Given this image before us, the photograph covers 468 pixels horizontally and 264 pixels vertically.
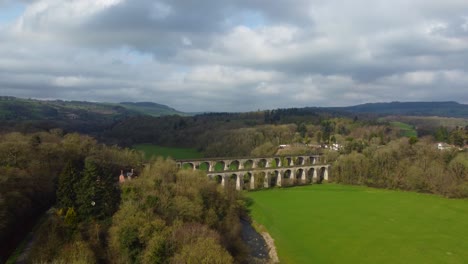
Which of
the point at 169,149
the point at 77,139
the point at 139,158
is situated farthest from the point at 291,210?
the point at 169,149

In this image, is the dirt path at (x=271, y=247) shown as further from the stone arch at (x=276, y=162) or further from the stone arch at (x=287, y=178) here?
the stone arch at (x=276, y=162)

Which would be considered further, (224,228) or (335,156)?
(335,156)

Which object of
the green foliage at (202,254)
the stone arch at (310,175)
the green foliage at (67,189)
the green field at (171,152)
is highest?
the green foliage at (67,189)

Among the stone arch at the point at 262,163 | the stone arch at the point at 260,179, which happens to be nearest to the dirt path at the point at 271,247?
the stone arch at the point at 260,179

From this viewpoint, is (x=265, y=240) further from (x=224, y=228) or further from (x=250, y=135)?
(x=250, y=135)

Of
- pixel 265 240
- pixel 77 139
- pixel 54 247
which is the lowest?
pixel 265 240

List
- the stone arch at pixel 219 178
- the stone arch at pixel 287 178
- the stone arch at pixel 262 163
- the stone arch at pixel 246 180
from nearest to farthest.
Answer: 1. the stone arch at pixel 219 178
2. the stone arch at pixel 246 180
3. the stone arch at pixel 287 178
4. the stone arch at pixel 262 163

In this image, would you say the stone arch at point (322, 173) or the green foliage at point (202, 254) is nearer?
the green foliage at point (202, 254)
